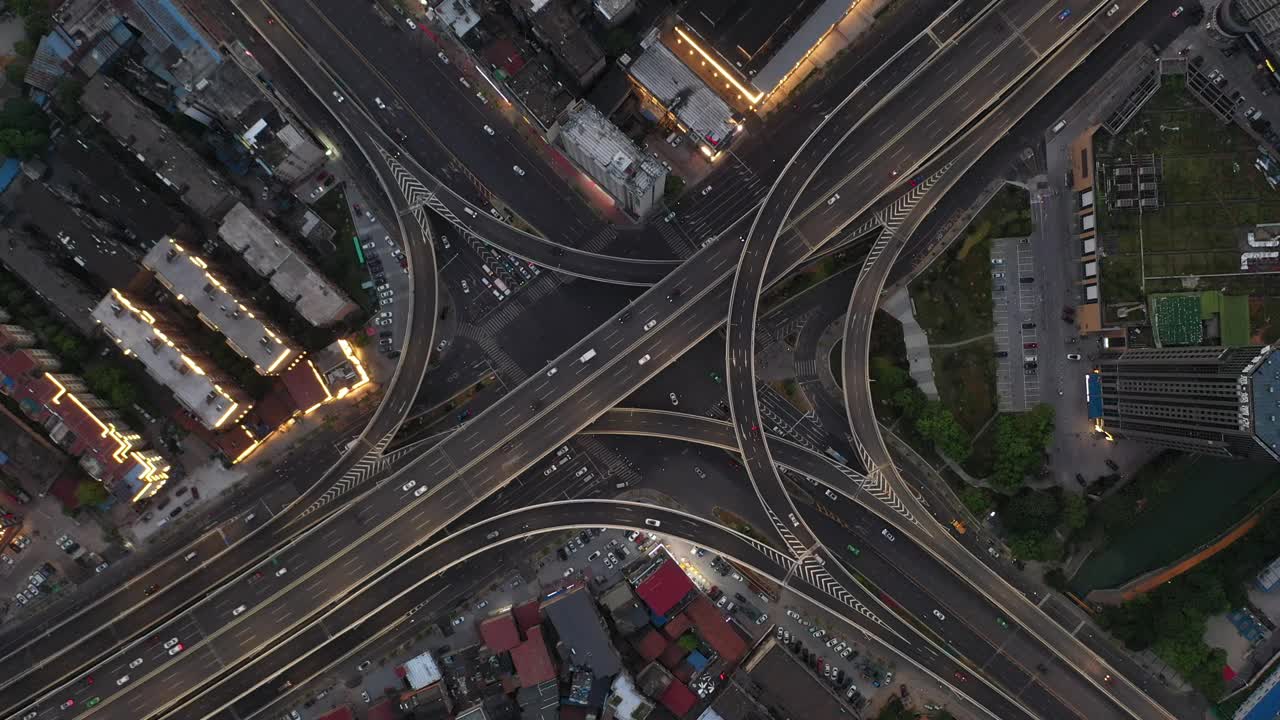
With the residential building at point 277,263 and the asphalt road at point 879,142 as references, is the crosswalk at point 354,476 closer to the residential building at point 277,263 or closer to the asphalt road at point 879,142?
the residential building at point 277,263

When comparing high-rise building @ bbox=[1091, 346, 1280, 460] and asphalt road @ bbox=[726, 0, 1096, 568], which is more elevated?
asphalt road @ bbox=[726, 0, 1096, 568]

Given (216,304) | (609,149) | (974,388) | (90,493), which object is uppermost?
(216,304)

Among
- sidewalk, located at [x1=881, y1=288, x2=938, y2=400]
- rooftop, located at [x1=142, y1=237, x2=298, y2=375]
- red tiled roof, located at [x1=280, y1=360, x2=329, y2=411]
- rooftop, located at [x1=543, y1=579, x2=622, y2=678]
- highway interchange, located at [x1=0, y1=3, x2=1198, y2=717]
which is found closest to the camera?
rooftop, located at [x1=142, y1=237, x2=298, y2=375]

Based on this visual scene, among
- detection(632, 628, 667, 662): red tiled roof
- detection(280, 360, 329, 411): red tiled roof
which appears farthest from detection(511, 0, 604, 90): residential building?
detection(632, 628, 667, 662): red tiled roof

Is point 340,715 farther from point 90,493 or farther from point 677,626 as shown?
point 677,626

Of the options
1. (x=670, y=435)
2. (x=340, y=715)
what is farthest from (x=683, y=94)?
(x=340, y=715)

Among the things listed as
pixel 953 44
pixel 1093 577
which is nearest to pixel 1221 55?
pixel 953 44

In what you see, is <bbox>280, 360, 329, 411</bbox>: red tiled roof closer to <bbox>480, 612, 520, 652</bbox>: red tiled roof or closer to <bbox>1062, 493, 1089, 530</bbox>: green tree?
<bbox>480, 612, 520, 652</bbox>: red tiled roof
